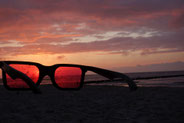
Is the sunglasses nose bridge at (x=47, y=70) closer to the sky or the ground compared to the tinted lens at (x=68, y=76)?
closer to the sky

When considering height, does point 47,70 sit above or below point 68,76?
above

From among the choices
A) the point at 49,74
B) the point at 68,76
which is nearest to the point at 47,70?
the point at 49,74

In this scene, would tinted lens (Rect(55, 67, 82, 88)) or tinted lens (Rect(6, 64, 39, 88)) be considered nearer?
tinted lens (Rect(6, 64, 39, 88))

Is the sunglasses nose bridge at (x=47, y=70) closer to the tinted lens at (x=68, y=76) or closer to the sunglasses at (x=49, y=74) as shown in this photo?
the sunglasses at (x=49, y=74)

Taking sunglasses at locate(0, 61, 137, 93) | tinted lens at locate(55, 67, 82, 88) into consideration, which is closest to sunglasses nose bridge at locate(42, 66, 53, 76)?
sunglasses at locate(0, 61, 137, 93)

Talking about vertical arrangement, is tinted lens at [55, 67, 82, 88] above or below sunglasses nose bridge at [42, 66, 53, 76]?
below

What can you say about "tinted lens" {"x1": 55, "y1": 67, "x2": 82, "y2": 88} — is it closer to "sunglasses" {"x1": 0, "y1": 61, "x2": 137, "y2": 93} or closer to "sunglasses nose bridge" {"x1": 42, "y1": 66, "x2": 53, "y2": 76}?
"sunglasses" {"x1": 0, "y1": 61, "x2": 137, "y2": 93}

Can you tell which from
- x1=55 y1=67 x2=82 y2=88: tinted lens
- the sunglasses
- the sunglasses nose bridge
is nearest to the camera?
the sunglasses

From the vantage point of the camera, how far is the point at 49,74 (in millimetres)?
4586

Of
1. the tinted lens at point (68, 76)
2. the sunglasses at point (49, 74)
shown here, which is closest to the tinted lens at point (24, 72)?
the sunglasses at point (49, 74)

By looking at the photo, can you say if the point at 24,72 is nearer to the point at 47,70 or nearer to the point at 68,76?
the point at 47,70

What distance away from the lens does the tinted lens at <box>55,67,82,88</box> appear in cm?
464

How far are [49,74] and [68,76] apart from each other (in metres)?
0.46

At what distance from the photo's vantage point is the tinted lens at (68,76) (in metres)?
4.64
